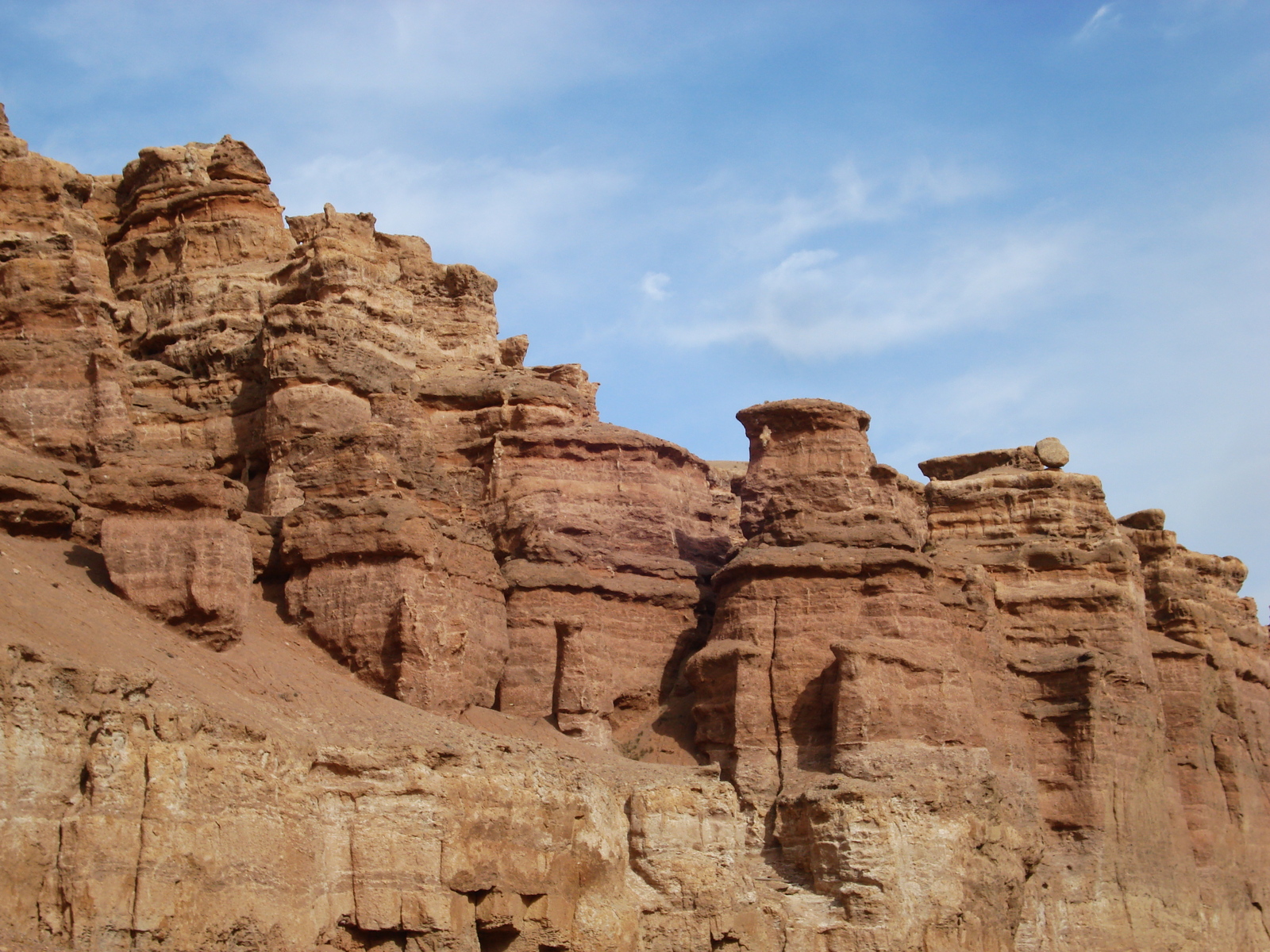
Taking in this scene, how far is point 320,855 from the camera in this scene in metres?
30.5

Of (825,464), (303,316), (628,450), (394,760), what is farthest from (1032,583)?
(394,760)

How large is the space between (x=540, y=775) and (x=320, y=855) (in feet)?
17.2

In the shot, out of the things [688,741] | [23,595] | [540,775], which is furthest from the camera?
[688,741]

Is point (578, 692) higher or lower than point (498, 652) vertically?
lower

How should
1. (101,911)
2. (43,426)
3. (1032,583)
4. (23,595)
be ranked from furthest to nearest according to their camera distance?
(1032,583), (43,426), (23,595), (101,911)

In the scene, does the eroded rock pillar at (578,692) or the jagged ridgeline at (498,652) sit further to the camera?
the eroded rock pillar at (578,692)

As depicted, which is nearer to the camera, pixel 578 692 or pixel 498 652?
pixel 498 652

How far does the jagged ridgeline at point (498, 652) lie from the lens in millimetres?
29297

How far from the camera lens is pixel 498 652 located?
4053 cm

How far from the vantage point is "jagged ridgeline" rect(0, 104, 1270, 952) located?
96.1ft

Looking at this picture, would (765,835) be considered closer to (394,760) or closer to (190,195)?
(394,760)

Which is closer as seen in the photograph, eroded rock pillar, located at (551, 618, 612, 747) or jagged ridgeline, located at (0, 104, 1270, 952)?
jagged ridgeline, located at (0, 104, 1270, 952)

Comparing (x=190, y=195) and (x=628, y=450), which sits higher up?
(x=190, y=195)

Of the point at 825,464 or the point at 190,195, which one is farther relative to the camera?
the point at 190,195
